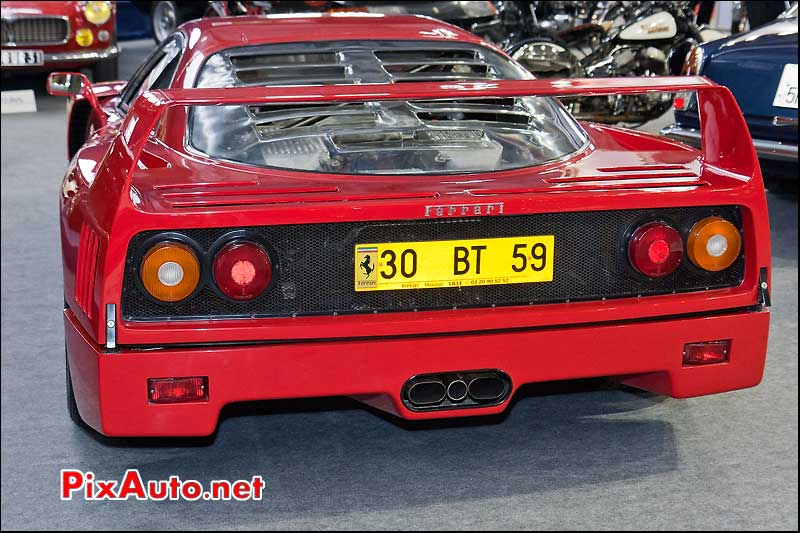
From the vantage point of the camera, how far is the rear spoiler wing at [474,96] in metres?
2.22

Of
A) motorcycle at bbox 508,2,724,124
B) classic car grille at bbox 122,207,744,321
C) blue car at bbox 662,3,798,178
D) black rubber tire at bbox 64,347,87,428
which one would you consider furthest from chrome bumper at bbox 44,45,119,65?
classic car grille at bbox 122,207,744,321

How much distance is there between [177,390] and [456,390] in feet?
1.91

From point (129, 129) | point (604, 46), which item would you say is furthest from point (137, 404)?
point (604, 46)

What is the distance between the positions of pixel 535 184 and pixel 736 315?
1.79ft

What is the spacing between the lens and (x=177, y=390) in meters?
2.30

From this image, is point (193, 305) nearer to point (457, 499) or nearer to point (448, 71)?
point (457, 499)

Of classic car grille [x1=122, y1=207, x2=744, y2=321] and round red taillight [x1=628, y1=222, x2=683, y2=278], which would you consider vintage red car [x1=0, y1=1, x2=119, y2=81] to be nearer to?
classic car grille [x1=122, y1=207, x2=744, y2=321]

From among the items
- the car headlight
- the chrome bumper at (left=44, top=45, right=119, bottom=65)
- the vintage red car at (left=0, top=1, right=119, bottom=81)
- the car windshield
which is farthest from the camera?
the car headlight

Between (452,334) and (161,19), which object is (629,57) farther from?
(161,19)

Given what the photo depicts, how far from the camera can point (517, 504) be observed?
249 centimetres

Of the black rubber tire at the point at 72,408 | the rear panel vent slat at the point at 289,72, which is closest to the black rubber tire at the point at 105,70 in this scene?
the rear panel vent slat at the point at 289,72

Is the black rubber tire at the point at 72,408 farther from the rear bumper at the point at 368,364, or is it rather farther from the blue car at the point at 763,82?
the blue car at the point at 763,82

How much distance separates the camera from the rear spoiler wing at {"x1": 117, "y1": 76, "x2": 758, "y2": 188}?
7.29ft

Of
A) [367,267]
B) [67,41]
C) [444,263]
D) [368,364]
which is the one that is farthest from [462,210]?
[67,41]
